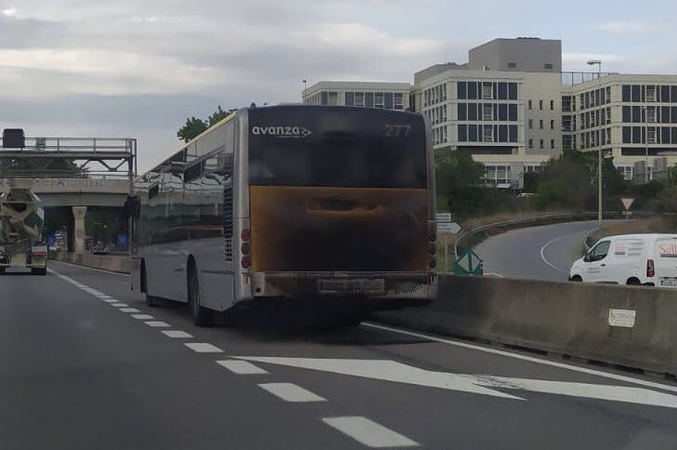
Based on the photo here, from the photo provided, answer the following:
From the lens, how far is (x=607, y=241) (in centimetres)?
2486

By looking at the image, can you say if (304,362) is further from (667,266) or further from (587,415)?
(667,266)

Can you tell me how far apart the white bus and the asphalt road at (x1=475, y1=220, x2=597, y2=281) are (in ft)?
69.8

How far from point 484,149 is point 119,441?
412ft

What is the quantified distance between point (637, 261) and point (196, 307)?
37.9 feet

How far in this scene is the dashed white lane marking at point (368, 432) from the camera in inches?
292

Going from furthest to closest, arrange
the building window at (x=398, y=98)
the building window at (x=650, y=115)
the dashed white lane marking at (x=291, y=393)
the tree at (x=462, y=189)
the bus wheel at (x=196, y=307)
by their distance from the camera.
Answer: the building window at (x=398, y=98)
the building window at (x=650, y=115)
the tree at (x=462, y=189)
the bus wheel at (x=196, y=307)
the dashed white lane marking at (x=291, y=393)

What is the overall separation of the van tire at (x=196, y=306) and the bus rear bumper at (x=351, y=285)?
11.1 ft

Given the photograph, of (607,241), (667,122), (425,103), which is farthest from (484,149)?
(607,241)

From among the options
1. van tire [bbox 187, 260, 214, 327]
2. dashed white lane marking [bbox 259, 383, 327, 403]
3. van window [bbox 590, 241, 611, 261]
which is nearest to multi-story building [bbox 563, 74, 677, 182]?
van window [bbox 590, 241, 611, 261]

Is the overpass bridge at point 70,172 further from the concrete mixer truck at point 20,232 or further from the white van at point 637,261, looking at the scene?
the white van at point 637,261

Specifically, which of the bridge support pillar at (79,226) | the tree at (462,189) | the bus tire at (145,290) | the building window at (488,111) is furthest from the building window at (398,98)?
the bus tire at (145,290)

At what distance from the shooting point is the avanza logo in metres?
13.8

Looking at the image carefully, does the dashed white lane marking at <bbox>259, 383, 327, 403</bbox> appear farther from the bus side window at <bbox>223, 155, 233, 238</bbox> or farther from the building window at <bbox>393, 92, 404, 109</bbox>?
the building window at <bbox>393, 92, 404, 109</bbox>

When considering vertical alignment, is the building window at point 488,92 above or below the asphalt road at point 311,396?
above
